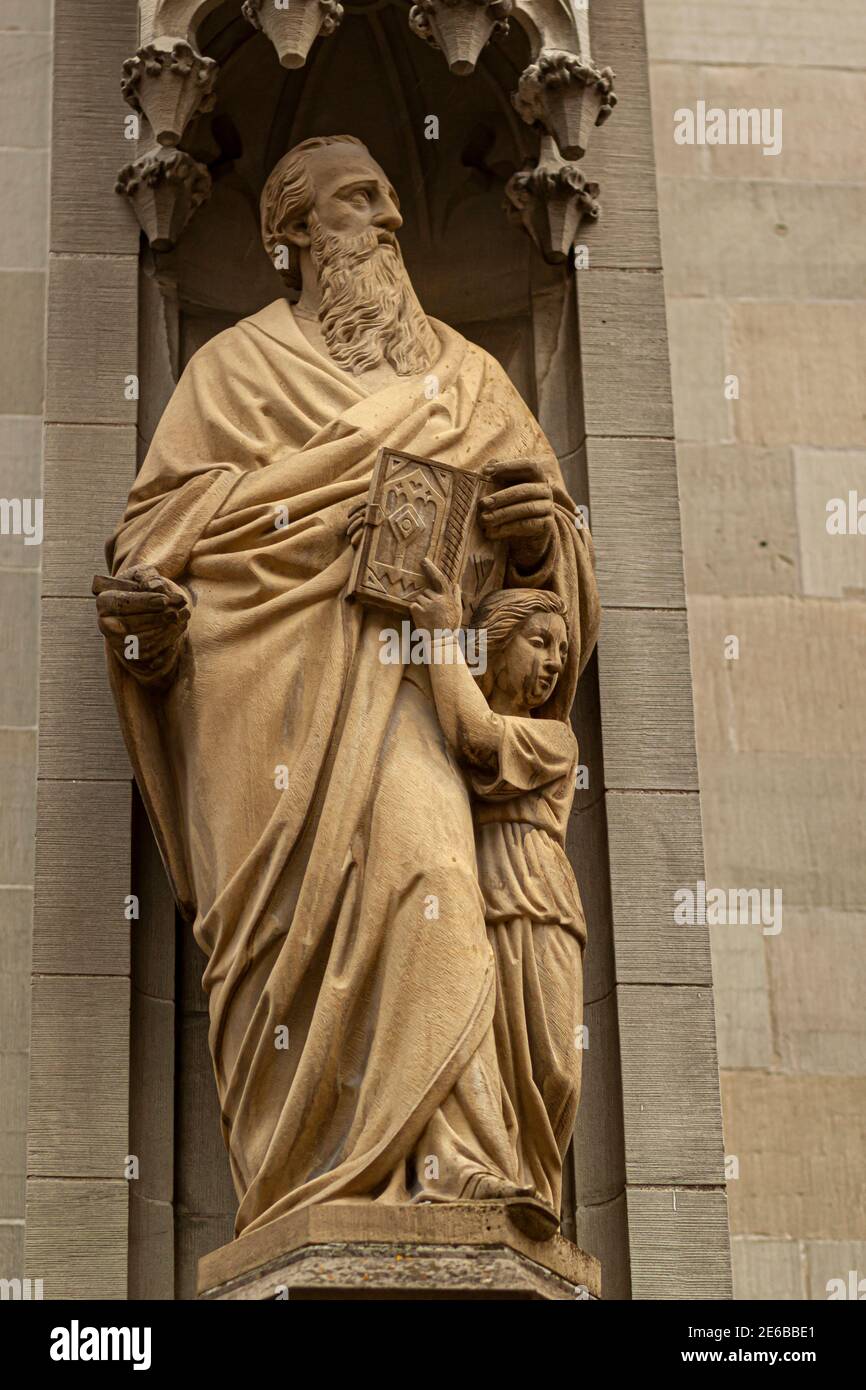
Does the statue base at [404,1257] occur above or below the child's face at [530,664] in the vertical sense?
below

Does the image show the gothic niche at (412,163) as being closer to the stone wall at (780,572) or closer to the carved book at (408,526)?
Answer: the stone wall at (780,572)

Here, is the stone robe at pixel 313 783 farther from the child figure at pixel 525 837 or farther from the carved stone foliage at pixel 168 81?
the carved stone foliage at pixel 168 81

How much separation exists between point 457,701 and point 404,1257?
1.23 metres

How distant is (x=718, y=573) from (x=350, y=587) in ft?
4.20

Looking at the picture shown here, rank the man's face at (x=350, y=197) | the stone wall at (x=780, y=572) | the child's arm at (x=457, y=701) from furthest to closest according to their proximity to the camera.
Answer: the man's face at (x=350, y=197)
the stone wall at (x=780, y=572)
the child's arm at (x=457, y=701)

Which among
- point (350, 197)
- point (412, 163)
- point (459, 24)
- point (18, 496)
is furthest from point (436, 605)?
point (412, 163)

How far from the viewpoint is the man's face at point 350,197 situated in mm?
6516

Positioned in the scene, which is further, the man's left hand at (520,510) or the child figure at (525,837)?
the man's left hand at (520,510)

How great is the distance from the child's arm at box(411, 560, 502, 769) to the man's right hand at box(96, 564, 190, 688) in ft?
1.74

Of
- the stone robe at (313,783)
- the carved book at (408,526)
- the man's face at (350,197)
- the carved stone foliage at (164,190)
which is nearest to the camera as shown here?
the stone robe at (313,783)

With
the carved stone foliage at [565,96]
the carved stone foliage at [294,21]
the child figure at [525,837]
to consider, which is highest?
the carved stone foliage at [294,21]

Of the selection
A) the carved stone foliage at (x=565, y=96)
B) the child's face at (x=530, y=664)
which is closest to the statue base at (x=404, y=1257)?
the child's face at (x=530, y=664)

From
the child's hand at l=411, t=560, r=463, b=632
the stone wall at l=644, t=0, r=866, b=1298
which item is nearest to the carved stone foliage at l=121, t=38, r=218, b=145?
the stone wall at l=644, t=0, r=866, b=1298

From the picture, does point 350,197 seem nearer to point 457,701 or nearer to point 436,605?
point 436,605
